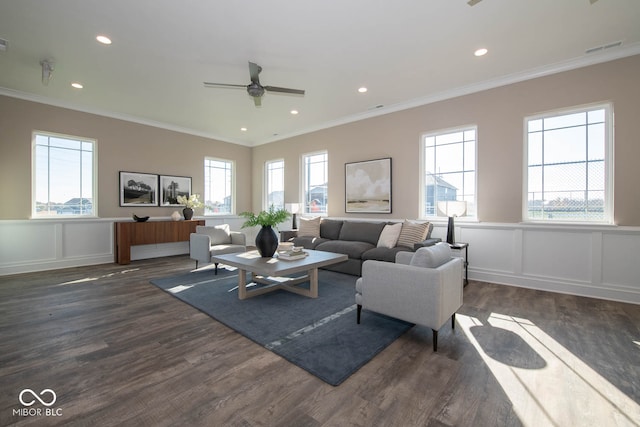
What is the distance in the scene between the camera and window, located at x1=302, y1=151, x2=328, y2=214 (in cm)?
673

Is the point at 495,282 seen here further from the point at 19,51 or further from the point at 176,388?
the point at 19,51

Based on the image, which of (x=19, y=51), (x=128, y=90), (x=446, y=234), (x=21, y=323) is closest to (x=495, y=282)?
(x=446, y=234)

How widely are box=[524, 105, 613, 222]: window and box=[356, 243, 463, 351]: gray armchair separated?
241 centimetres

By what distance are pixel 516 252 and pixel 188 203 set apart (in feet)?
21.4

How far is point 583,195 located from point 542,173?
0.54 meters

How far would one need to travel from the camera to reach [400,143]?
5336mm

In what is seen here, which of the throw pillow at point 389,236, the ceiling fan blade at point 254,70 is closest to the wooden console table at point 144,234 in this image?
the ceiling fan blade at point 254,70

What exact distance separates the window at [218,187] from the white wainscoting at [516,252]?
2113mm

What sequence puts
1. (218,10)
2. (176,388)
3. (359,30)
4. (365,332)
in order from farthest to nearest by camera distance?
(359,30), (218,10), (365,332), (176,388)

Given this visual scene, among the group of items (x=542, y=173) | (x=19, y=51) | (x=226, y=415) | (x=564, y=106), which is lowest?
(x=226, y=415)

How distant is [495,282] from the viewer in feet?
Answer: 14.1

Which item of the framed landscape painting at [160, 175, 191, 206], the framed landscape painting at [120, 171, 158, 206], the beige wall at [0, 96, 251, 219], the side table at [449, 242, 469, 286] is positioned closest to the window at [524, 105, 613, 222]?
the side table at [449, 242, 469, 286]

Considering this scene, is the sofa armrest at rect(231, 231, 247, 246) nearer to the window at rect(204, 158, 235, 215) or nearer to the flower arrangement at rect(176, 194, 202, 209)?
the flower arrangement at rect(176, 194, 202, 209)

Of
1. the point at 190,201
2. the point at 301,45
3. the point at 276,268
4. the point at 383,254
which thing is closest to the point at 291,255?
the point at 276,268
